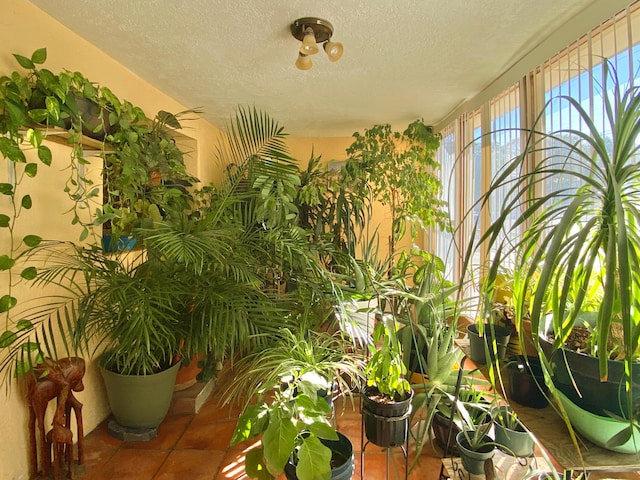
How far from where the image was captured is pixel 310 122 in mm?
3465

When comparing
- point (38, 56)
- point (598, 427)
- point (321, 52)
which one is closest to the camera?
point (598, 427)

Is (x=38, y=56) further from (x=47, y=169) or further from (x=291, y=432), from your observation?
(x=291, y=432)

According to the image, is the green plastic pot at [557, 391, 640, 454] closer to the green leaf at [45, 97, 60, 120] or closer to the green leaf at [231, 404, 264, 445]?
the green leaf at [231, 404, 264, 445]

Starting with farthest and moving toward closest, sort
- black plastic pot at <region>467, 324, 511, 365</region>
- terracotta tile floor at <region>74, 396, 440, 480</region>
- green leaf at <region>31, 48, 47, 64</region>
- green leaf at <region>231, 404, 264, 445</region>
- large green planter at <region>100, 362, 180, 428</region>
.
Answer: large green planter at <region>100, 362, 180, 428</region>
terracotta tile floor at <region>74, 396, 440, 480</region>
black plastic pot at <region>467, 324, 511, 365</region>
green leaf at <region>31, 48, 47, 64</region>
green leaf at <region>231, 404, 264, 445</region>

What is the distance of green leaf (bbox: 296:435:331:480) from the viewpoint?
1.17 meters

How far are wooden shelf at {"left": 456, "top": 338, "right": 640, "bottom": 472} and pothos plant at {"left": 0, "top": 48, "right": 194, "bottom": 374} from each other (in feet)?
5.52

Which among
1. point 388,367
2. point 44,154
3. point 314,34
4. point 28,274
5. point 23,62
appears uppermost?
point 314,34

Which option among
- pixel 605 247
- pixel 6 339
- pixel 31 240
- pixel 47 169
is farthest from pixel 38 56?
pixel 605 247

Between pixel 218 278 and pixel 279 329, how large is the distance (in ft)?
1.24

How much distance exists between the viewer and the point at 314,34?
1647 mm

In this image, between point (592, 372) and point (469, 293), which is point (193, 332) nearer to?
point (592, 372)

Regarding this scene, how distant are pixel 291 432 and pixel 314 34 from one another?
1593 mm

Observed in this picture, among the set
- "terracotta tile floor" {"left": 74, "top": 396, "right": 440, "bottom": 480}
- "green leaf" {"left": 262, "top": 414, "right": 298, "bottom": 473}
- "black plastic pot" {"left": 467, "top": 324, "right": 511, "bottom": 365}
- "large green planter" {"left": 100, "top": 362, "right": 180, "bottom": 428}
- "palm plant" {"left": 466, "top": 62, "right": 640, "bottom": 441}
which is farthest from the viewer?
"large green planter" {"left": 100, "top": 362, "right": 180, "bottom": 428}

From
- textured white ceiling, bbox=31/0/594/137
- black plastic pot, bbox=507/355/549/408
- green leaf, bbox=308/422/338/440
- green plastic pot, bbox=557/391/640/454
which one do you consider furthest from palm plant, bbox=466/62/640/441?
textured white ceiling, bbox=31/0/594/137
